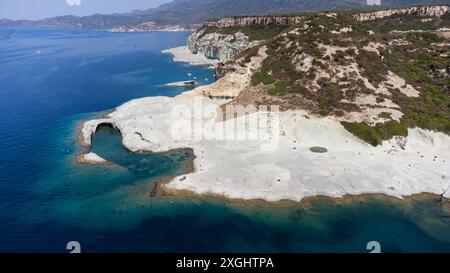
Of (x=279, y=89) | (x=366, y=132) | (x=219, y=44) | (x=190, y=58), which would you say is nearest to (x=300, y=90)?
(x=279, y=89)

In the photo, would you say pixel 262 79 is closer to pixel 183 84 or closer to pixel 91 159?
pixel 91 159

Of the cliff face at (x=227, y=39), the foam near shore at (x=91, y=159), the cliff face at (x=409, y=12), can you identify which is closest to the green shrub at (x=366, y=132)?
the foam near shore at (x=91, y=159)

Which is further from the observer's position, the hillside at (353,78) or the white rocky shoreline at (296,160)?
the hillside at (353,78)

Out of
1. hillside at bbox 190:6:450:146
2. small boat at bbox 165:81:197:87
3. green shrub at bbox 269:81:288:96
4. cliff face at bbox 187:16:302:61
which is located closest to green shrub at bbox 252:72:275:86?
hillside at bbox 190:6:450:146

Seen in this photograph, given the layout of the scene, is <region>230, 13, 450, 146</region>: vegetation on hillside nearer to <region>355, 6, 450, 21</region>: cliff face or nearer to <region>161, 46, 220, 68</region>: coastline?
<region>355, 6, 450, 21</region>: cliff face

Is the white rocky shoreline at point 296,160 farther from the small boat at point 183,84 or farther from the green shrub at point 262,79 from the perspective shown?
the small boat at point 183,84
